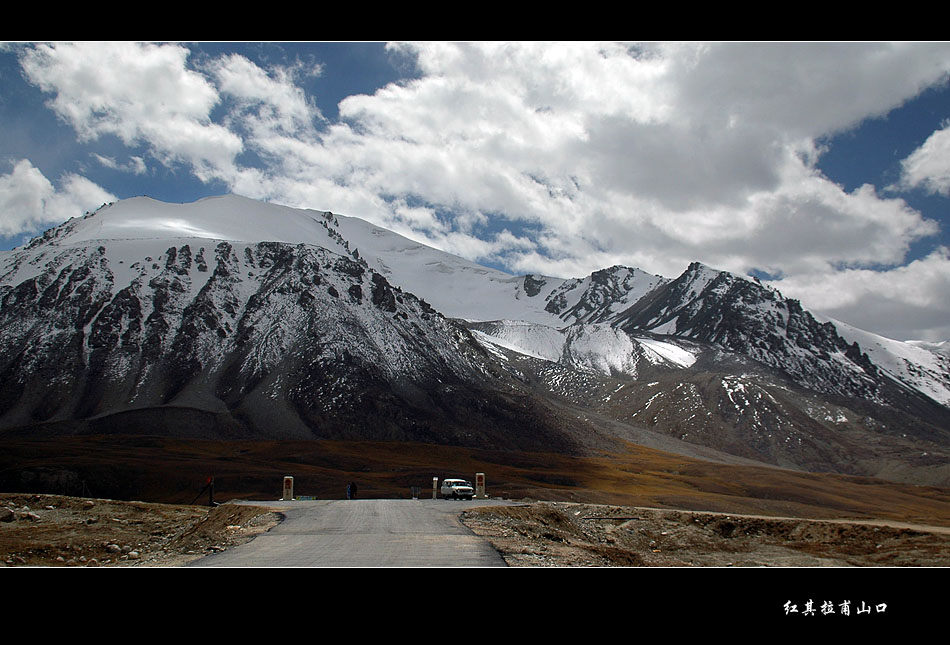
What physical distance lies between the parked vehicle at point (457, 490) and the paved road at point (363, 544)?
18093 mm

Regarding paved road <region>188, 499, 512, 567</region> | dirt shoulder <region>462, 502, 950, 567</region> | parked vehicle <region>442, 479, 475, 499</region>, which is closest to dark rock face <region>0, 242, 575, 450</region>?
parked vehicle <region>442, 479, 475, 499</region>

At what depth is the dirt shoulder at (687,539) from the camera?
19000 millimetres

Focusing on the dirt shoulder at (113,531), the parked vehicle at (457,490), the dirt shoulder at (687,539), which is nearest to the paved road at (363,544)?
the dirt shoulder at (687,539)

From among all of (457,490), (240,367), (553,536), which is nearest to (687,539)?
(553,536)

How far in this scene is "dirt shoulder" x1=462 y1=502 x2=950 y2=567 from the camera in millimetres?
19000

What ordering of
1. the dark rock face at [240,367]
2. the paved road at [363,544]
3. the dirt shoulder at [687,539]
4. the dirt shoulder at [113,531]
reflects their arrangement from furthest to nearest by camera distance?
the dark rock face at [240,367] → the dirt shoulder at [687,539] → the dirt shoulder at [113,531] → the paved road at [363,544]

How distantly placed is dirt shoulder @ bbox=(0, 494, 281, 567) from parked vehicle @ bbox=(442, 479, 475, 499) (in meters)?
16.3

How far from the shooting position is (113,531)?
27016 mm

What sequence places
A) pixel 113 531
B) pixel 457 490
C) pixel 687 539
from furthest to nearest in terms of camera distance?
pixel 457 490, pixel 687 539, pixel 113 531

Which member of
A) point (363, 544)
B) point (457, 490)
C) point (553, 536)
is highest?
point (363, 544)

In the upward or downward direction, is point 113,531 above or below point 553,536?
below

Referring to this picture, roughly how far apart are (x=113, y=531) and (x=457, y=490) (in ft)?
80.3

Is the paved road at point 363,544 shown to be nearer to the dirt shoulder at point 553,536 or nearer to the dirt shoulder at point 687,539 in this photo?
the dirt shoulder at point 553,536

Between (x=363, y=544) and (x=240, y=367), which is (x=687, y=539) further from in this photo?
(x=240, y=367)
